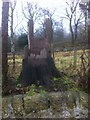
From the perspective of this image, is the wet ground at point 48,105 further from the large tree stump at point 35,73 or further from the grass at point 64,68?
the large tree stump at point 35,73

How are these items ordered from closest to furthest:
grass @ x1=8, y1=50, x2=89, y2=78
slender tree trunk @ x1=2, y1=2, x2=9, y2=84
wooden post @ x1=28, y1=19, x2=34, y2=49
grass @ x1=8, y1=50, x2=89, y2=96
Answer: grass @ x1=8, y1=50, x2=89, y2=96 → slender tree trunk @ x1=2, y1=2, x2=9, y2=84 → wooden post @ x1=28, y1=19, x2=34, y2=49 → grass @ x1=8, y1=50, x2=89, y2=78

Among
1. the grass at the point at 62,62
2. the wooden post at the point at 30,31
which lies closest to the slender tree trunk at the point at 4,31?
the grass at the point at 62,62

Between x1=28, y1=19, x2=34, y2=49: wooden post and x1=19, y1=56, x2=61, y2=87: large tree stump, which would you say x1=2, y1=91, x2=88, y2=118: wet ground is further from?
x1=28, y1=19, x2=34, y2=49: wooden post

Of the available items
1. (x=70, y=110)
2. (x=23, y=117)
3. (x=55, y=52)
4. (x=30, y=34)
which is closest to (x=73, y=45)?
(x=55, y=52)

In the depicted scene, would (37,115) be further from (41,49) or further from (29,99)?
(41,49)

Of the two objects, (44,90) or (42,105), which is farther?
(44,90)

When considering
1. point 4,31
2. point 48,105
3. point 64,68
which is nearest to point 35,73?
point 4,31

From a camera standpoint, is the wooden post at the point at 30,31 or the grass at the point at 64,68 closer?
the grass at the point at 64,68

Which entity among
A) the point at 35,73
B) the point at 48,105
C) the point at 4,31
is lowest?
the point at 48,105

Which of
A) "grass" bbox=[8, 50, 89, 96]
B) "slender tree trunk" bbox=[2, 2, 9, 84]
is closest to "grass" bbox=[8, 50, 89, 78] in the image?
Result: "grass" bbox=[8, 50, 89, 96]

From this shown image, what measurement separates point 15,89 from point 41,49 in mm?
1079

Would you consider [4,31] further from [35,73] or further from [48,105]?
[48,105]

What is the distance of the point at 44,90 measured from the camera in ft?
17.3

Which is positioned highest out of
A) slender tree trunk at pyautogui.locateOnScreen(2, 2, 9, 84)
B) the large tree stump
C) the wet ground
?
slender tree trunk at pyautogui.locateOnScreen(2, 2, 9, 84)
